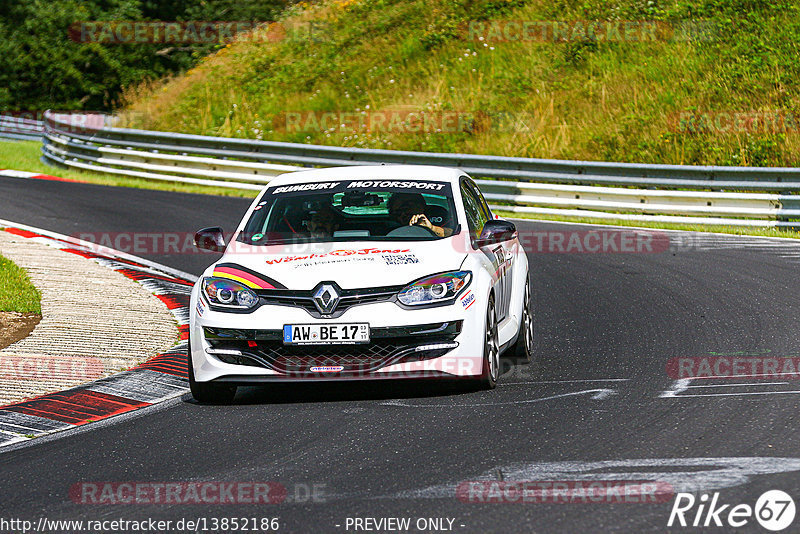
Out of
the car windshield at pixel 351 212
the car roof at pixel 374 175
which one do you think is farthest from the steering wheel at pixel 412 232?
the car roof at pixel 374 175

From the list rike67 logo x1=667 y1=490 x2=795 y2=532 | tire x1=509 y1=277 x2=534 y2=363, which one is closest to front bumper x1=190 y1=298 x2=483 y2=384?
tire x1=509 y1=277 x2=534 y2=363

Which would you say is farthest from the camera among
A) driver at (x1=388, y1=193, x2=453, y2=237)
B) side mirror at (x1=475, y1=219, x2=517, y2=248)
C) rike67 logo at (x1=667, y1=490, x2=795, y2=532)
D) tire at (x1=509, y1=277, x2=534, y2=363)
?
tire at (x1=509, y1=277, x2=534, y2=363)

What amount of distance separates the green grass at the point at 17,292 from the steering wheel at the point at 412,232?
14.5 feet

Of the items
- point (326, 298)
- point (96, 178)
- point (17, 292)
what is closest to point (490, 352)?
point (326, 298)

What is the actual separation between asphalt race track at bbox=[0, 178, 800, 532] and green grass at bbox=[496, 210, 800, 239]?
23.2ft

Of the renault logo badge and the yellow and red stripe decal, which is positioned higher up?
the yellow and red stripe decal

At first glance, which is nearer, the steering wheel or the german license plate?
the german license plate

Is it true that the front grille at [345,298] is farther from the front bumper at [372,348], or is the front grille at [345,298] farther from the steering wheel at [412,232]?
the steering wheel at [412,232]

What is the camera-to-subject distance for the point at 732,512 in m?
4.87

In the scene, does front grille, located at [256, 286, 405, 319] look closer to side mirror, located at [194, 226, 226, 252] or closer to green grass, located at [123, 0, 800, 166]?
side mirror, located at [194, 226, 226, 252]

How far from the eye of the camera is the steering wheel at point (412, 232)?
8.40 m

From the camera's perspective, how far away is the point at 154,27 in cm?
5097

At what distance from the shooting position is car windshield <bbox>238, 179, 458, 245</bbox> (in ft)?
28.1

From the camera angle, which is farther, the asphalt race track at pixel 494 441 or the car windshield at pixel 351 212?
the car windshield at pixel 351 212
